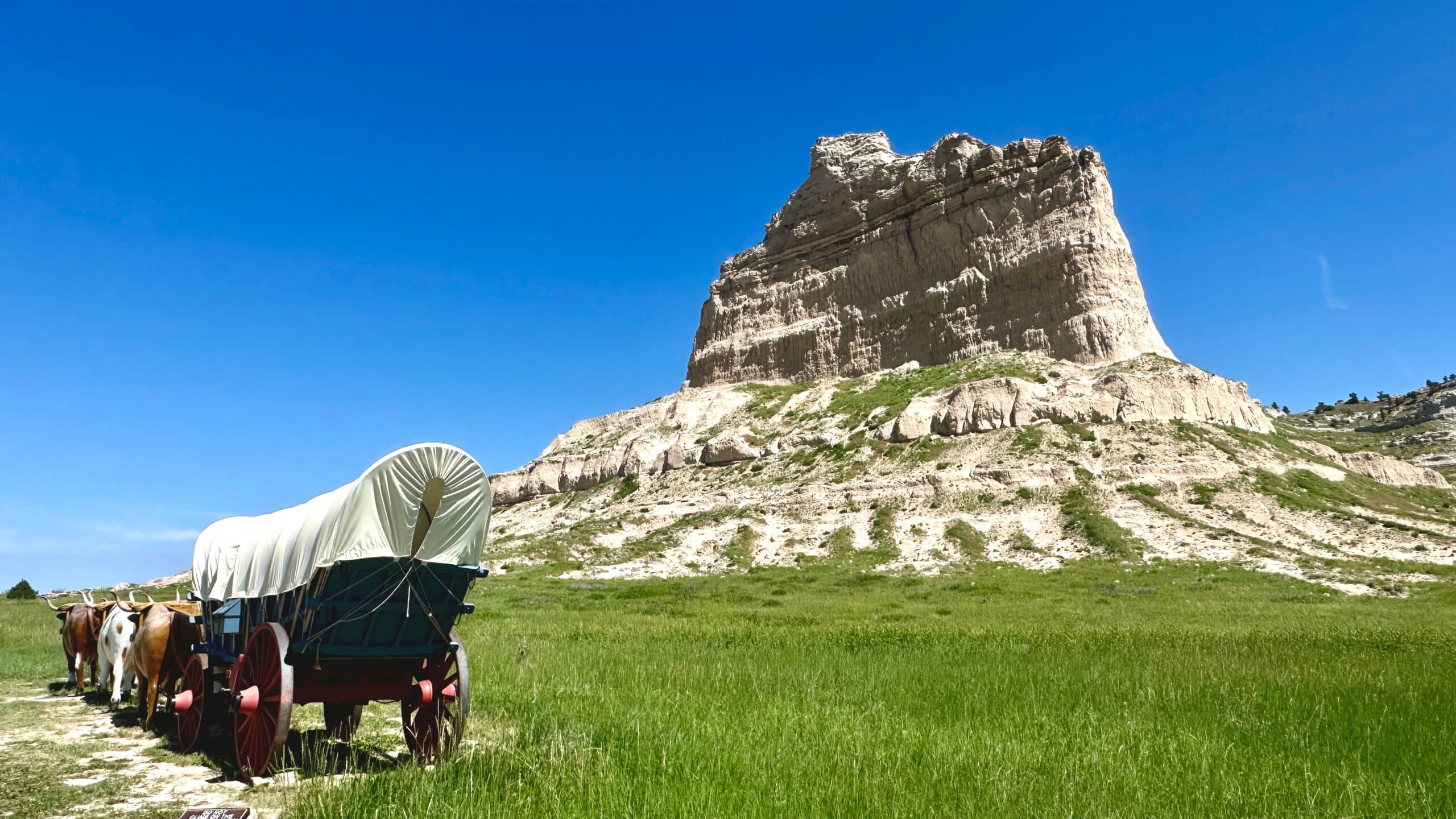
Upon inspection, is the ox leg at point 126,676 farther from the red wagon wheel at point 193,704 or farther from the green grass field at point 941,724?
the green grass field at point 941,724

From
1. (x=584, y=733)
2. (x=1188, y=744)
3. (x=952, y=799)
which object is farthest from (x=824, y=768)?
(x=1188, y=744)

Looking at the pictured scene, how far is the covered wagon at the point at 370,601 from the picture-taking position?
7.65 m

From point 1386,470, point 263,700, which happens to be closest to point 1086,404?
point 1386,470

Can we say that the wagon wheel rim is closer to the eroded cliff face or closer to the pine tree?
the pine tree

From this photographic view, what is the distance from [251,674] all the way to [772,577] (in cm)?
3924

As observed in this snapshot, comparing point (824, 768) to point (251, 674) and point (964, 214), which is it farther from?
point (964, 214)

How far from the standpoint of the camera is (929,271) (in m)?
99.3

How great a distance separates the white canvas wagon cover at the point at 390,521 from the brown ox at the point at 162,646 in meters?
3.17

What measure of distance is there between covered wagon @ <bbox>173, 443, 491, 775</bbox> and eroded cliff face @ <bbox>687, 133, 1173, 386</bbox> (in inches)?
3100

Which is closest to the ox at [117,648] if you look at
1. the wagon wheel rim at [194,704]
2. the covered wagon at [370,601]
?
the wagon wheel rim at [194,704]

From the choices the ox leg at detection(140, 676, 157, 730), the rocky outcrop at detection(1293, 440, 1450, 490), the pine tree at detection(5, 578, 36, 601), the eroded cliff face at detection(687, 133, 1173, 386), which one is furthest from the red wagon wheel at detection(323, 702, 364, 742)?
the eroded cliff face at detection(687, 133, 1173, 386)

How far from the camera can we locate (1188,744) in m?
8.16

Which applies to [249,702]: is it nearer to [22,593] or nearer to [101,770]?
[101,770]

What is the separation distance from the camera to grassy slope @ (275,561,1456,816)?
6414mm
